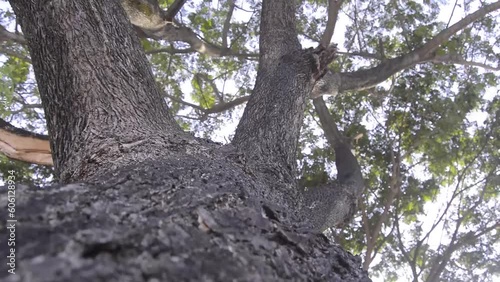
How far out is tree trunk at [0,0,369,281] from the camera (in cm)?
116

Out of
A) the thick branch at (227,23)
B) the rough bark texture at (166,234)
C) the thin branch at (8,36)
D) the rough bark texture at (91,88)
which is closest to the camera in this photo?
the rough bark texture at (166,234)

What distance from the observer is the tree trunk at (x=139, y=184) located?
116 cm

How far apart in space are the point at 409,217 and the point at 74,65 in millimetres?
6372

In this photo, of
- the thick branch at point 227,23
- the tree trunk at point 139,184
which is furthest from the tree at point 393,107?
the tree trunk at point 139,184

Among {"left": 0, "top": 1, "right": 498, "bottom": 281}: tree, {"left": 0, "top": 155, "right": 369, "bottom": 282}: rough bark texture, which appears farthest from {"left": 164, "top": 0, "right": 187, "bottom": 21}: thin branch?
{"left": 0, "top": 155, "right": 369, "bottom": 282}: rough bark texture

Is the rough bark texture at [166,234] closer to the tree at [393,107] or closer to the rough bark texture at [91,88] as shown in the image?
the rough bark texture at [91,88]

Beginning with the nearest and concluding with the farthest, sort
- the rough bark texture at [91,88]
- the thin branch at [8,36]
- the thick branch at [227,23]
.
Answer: the rough bark texture at [91,88]
the thin branch at [8,36]
the thick branch at [227,23]

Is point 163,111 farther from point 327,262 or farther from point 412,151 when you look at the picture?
point 412,151

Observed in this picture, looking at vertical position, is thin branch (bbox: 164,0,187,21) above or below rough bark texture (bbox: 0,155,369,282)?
above

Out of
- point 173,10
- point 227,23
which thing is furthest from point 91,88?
point 227,23

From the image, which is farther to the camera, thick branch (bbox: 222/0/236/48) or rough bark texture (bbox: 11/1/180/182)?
thick branch (bbox: 222/0/236/48)

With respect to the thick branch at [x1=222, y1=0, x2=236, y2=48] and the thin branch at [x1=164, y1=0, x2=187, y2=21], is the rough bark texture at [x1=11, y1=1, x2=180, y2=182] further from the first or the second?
the thick branch at [x1=222, y1=0, x2=236, y2=48]

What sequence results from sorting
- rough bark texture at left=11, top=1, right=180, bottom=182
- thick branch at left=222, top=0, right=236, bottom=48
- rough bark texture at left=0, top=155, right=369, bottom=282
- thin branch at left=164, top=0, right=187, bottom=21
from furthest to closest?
thick branch at left=222, top=0, right=236, bottom=48, thin branch at left=164, top=0, right=187, bottom=21, rough bark texture at left=11, top=1, right=180, bottom=182, rough bark texture at left=0, top=155, right=369, bottom=282

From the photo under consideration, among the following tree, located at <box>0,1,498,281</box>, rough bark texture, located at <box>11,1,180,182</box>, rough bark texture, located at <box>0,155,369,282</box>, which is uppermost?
tree, located at <box>0,1,498,281</box>
